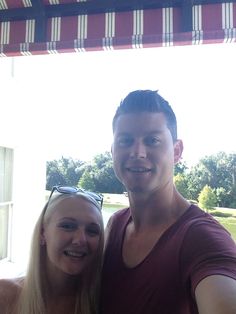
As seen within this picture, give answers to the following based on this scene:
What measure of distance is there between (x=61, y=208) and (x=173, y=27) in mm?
1655

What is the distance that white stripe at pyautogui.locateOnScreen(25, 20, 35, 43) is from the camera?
100 inches

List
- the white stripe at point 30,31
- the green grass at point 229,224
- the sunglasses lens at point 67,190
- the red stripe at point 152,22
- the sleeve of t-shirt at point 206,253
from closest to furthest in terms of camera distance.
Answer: the sleeve of t-shirt at point 206,253 < the green grass at point 229,224 < the sunglasses lens at point 67,190 < the red stripe at point 152,22 < the white stripe at point 30,31

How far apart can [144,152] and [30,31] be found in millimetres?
1996

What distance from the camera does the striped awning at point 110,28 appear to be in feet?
7.30

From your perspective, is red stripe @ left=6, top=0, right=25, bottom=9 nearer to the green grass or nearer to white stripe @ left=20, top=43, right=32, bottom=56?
white stripe @ left=20, top=43, right=32, bottom=56

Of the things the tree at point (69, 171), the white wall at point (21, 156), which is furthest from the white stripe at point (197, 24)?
the white wall at point (21, 156)

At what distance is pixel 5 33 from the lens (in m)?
2.62

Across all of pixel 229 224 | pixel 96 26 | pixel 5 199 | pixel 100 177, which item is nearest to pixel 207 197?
pixel 229 224

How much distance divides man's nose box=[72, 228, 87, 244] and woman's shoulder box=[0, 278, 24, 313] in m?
0.30

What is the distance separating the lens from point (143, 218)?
1.06 meters

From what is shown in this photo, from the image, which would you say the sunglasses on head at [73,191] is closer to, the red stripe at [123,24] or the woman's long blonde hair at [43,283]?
the woman's long blonde hair at [43,283]

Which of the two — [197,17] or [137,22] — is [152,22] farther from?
[197,17]

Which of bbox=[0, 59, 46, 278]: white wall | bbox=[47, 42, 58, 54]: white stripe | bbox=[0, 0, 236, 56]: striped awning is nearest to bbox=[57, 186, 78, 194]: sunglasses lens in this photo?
bbox=[0, 0, 236, 56]: striped awning

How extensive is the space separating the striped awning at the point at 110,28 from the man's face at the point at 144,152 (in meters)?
1.48
